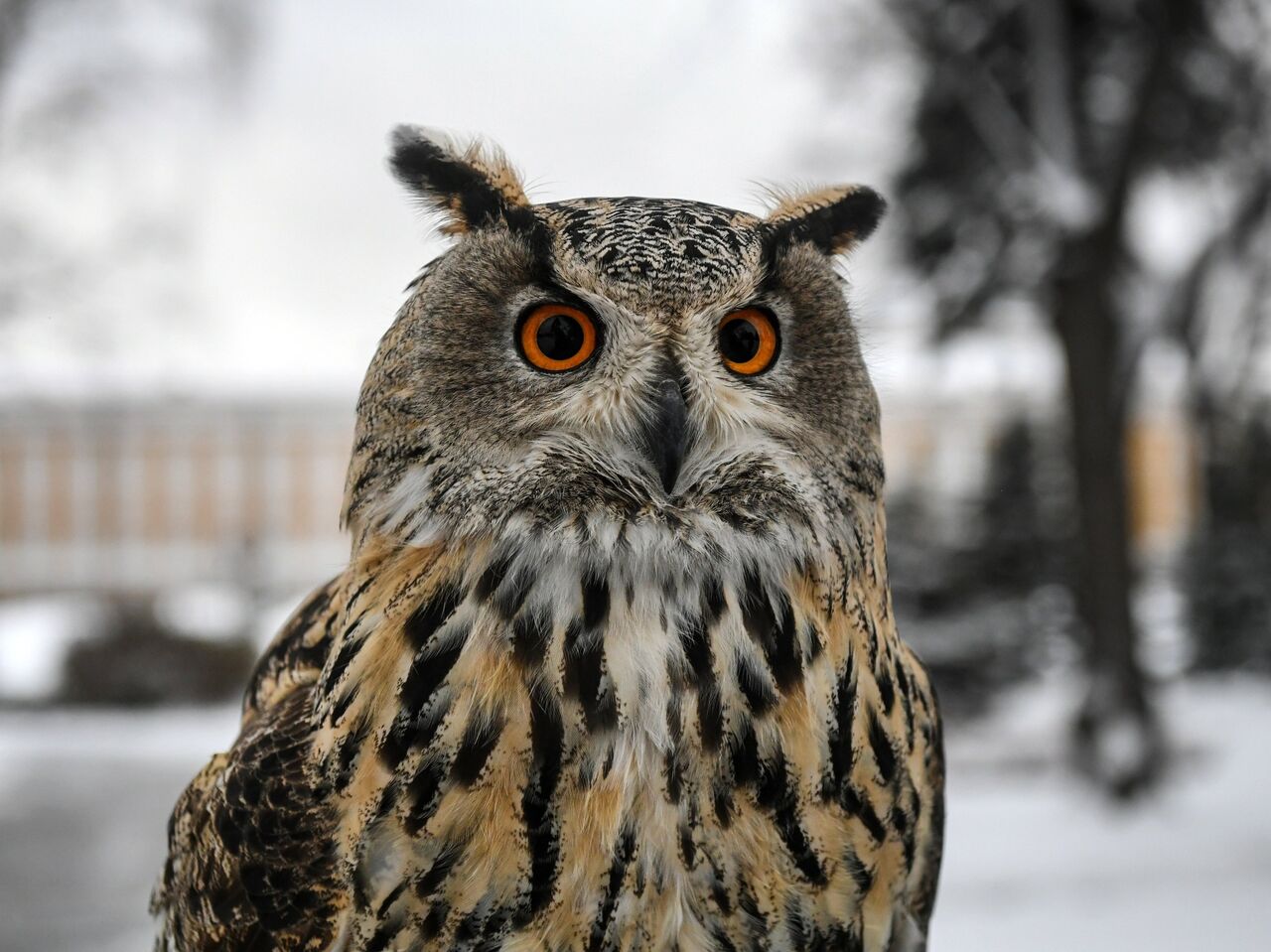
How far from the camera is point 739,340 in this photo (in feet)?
3.20

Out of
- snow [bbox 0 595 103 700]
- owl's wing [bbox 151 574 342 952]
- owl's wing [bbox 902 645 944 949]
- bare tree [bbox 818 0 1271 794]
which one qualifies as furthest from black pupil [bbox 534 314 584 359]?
snow [bbox 0 595 103 700]

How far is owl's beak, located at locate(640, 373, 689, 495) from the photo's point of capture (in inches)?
35.8

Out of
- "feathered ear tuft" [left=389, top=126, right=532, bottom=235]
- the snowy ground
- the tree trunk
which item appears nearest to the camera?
"feathered ear tuft" [left=389, top=126, right=532, bottom=235]

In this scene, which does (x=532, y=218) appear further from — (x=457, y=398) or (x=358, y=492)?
(x=358, y=492)

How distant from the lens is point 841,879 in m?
0.95

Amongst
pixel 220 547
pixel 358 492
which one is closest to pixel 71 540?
pixel 220 547

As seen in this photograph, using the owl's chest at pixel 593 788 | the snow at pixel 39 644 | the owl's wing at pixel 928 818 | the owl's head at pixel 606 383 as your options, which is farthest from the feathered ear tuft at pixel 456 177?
the snow at pixel 39 644

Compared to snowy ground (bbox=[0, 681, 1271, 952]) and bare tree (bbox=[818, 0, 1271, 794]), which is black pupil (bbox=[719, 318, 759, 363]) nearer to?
snowy ground (bbox=[0, 681, 1271, 952])

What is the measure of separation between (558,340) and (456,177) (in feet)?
0.62

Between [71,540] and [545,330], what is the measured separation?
16223mm

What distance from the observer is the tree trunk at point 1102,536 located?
4934 mm

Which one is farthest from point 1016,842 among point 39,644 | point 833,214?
point 39,644

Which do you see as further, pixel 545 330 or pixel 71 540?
pixel 71 540

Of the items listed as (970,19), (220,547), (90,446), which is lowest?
(220,547)
